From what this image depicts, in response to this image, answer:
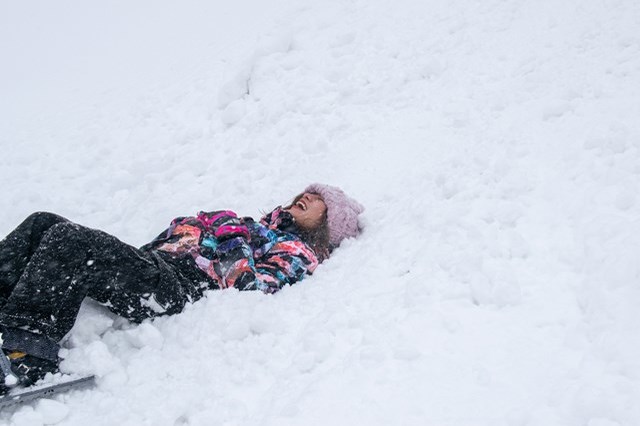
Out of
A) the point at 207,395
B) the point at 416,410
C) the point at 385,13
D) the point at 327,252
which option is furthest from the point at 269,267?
the point at 385,13

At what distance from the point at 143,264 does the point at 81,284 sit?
43 cm

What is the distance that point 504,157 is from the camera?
467 cm

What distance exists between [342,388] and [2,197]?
17.2 feet

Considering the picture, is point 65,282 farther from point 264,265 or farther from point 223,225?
point 264,265

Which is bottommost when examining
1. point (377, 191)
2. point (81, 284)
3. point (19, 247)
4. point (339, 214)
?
point (377, 191)

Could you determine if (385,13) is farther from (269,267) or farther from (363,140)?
(269,267)

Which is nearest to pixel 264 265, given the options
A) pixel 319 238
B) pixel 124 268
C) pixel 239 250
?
pixel 239 250

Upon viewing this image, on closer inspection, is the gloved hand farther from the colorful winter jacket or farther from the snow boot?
the snow boot

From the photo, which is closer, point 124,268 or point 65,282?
point 65,282

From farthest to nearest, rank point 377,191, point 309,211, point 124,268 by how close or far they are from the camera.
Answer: point 377,191 < point 309,211 < point 124,268

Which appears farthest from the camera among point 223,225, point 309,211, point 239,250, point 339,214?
point 309,211

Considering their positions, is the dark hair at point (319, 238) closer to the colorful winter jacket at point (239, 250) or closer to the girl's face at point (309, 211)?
the girl's face at point (309, 211)

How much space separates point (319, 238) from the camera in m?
4.91

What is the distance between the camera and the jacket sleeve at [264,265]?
13.5ft
